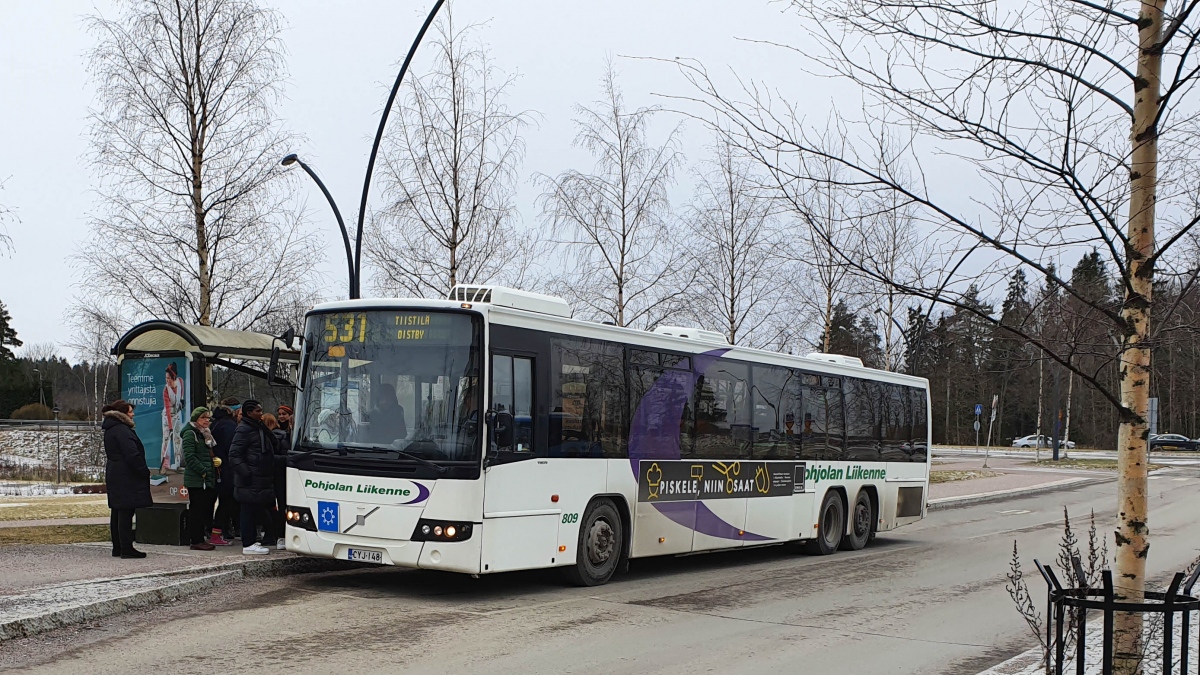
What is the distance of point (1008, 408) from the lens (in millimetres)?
89062

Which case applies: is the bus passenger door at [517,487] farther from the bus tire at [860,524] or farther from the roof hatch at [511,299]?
the bus tire at [860,524]

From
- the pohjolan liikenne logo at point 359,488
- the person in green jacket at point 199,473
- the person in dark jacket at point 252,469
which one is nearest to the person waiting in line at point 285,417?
the person in green jacket at point 199,473

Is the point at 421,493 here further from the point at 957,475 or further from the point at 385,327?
the point at 957,475

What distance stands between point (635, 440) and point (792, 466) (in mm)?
3955

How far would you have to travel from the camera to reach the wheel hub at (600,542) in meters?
12.5

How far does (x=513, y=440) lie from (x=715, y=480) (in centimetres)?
401

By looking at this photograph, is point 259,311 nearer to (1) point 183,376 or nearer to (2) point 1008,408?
(1) point 183,376

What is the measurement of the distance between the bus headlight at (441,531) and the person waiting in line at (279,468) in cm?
315

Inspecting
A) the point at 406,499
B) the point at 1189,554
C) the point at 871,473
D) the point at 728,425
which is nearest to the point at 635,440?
the point at 728,425

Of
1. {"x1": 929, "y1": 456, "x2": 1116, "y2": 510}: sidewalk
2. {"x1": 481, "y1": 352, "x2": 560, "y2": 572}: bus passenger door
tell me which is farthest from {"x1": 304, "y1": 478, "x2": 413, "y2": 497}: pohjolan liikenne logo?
{"x1": 929, "y1": 456, "x2": 1116, "y2": 510}: sidewalk

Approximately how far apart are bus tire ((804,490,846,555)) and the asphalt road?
4.39 ft

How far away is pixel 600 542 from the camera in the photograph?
41.3ft

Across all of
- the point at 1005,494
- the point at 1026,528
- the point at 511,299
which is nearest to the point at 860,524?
the point at 1026,528

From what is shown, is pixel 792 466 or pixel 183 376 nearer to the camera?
pixel 183 376
